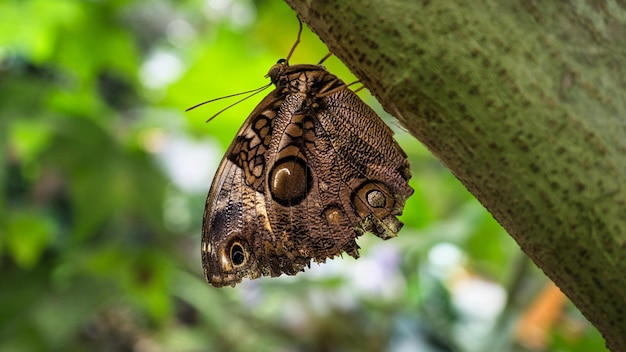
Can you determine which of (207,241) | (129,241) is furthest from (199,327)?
(207,241)

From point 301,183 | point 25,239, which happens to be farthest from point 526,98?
point 25,239

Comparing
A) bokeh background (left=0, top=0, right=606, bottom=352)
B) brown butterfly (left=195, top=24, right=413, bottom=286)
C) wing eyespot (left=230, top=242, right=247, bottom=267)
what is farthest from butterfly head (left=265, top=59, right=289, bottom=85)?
bokeh background (left=0, top=0, right=606, bottom=352)

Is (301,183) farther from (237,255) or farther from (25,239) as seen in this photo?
(25,239)

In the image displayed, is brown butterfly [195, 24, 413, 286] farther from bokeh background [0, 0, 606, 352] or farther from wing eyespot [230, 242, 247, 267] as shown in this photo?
bokeh background [0, 0, 606, 352]

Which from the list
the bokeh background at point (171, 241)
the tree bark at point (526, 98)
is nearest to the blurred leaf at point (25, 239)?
the bokeh background at point (171, 241)

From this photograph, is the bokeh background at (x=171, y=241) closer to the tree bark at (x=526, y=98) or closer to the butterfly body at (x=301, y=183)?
the butterfly body at (x=301, y=183)

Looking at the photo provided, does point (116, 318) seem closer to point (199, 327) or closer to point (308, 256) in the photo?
point (199, 327)

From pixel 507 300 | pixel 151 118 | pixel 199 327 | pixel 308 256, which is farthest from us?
pixel 199 327
